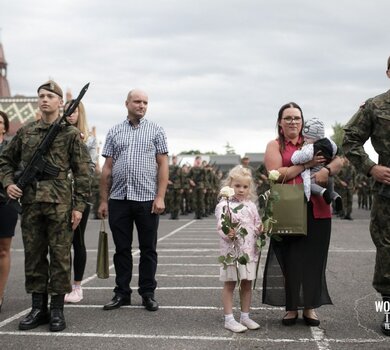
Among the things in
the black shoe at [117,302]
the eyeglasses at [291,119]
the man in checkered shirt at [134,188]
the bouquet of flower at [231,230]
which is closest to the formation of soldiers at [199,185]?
the man in checkered shirt at [134,188]

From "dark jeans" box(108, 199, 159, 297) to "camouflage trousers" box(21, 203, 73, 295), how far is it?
79cm

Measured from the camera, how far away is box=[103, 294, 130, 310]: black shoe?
544cm

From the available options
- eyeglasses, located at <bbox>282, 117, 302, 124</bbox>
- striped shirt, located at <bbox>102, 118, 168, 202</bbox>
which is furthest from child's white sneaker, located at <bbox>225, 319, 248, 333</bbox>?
eyeglasses, located at <bbox>282, 117, 302, 124</bbox>

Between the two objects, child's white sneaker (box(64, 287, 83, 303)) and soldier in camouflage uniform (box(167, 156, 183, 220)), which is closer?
child's white sneaker (box(64, 287, 83, 303))

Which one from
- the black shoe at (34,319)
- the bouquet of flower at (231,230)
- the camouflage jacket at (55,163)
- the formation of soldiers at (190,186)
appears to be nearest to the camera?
the bouquet of flower at (231,230)

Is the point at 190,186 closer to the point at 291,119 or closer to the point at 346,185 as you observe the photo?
the point at 346,185

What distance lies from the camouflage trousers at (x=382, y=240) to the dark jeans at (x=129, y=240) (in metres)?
2.17

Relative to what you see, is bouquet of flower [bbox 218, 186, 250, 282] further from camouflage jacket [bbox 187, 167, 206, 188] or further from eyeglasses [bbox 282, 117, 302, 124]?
camouflage jacket [bbox 187, 167, 206, 188]

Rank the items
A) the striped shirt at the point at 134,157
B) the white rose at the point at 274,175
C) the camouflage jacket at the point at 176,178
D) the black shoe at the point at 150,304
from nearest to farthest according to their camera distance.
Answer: the white rose at the point at 274,175 → the black shoe at the point at 150,304 → the striped shirt at the point at 134,157 → the camouflage jacket at the point at 176,178

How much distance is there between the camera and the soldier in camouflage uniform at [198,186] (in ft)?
70.5

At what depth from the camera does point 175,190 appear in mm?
21734

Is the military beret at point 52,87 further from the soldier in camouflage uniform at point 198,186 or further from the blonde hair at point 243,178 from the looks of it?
the soldier in camouflage uniform at point 198,186

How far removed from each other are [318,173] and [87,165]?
2044 mm

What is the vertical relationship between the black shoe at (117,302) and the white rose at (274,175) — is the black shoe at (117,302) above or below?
below
